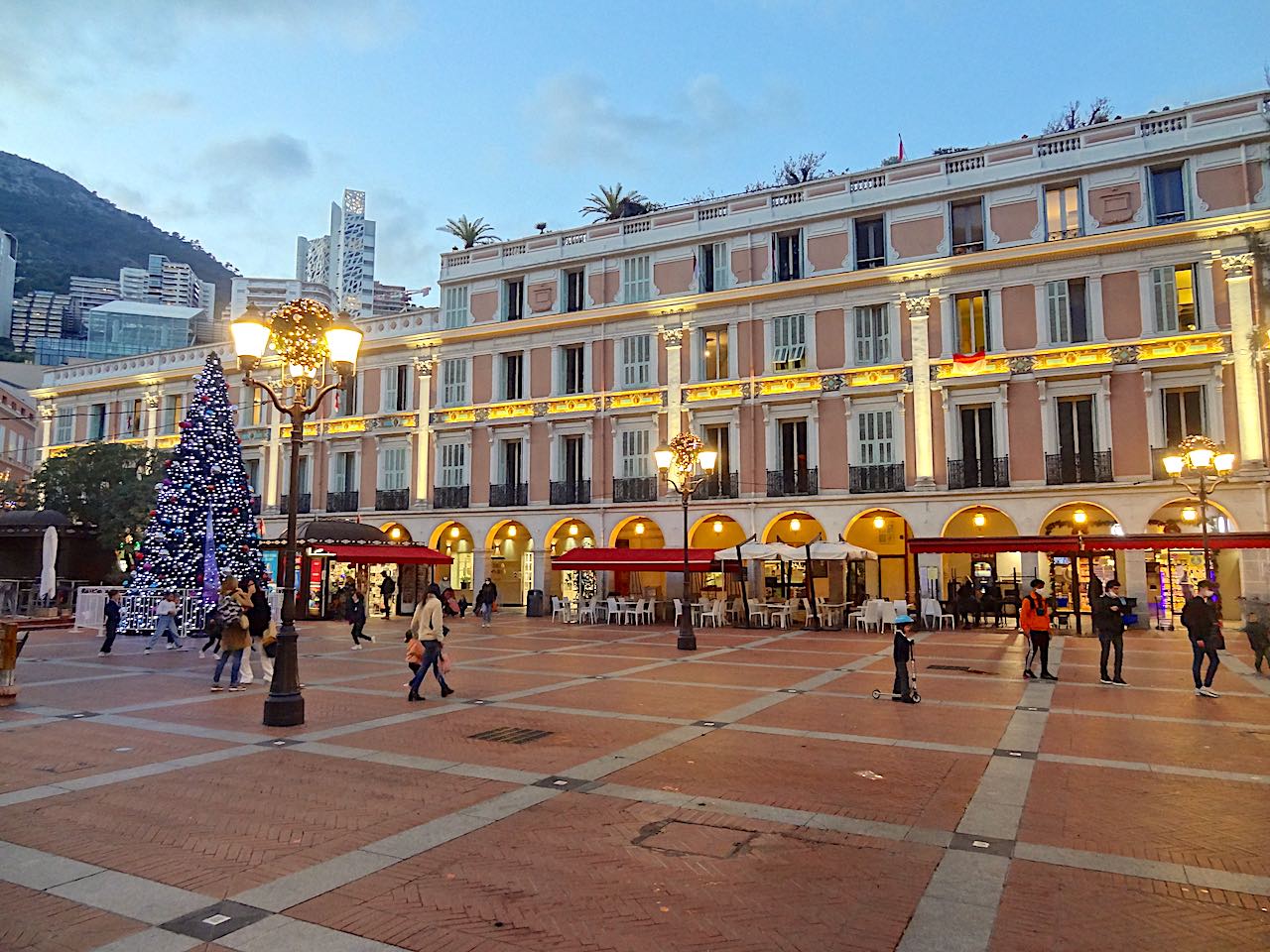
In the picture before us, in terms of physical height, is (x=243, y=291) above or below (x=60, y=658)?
above

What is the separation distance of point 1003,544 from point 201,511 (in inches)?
898

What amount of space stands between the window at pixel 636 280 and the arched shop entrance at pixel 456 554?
11666 millimetres

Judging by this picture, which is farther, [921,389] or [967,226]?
[967,226]

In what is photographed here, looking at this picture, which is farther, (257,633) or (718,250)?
(718,250)

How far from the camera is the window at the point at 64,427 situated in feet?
142

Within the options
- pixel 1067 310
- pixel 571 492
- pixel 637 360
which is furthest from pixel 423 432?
pixel 1067 310

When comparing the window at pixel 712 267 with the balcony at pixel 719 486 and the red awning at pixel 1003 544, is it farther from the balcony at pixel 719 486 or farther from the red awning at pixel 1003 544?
the red awning at pixel 1003 544

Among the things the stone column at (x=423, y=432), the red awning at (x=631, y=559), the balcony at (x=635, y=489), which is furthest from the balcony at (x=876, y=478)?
the stone column at (x=423, y=432)

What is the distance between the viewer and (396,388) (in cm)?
3603

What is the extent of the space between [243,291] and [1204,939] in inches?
4043

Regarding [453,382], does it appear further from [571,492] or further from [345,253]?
[345,253]

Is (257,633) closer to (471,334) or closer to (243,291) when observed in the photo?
(471,334)

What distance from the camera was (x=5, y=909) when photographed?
181 inches

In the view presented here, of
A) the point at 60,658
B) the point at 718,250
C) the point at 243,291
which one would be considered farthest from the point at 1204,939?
the point at 243,291
